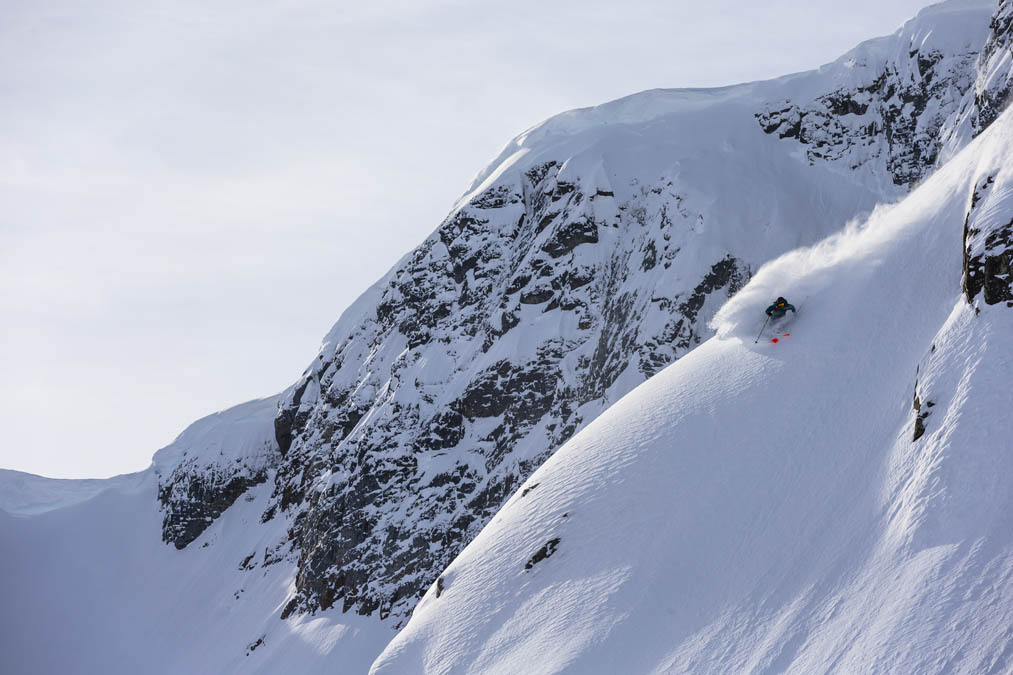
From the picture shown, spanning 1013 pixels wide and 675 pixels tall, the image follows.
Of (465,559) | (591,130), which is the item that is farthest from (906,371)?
(591,130)

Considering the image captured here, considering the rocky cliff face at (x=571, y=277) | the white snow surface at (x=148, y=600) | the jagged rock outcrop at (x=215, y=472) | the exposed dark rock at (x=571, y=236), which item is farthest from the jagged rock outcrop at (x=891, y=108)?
the jagged rock outcrop at (x=215, y=472)

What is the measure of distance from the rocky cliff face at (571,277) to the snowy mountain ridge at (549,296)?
124 millimetres

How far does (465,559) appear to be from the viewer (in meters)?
25.8

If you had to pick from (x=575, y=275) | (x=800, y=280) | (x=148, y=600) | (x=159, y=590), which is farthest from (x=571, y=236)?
(x=148, y=600)

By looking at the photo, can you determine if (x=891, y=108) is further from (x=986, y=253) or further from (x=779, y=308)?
(x=986, y=253)

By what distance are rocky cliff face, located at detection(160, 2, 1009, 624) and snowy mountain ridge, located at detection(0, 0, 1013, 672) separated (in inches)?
4.9

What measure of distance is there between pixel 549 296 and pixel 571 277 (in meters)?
1.62

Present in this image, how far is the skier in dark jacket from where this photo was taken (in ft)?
78.1

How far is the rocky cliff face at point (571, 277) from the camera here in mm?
52094

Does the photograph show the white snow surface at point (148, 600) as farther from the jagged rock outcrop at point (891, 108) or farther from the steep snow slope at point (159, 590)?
the jagged rock outcrop at point (891, 108)

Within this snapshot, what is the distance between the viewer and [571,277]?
185 ft

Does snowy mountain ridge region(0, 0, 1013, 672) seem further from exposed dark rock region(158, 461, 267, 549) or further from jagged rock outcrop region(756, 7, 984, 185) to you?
exposed dark rock region(158, 461, 267, 549)

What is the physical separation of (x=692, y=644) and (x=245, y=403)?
3049 inches

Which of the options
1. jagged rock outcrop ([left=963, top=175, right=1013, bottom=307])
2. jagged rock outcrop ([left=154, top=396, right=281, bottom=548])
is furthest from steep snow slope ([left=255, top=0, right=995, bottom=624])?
jagged rock outcrop ([left=963, top=175, right=1013, bottom=307])
